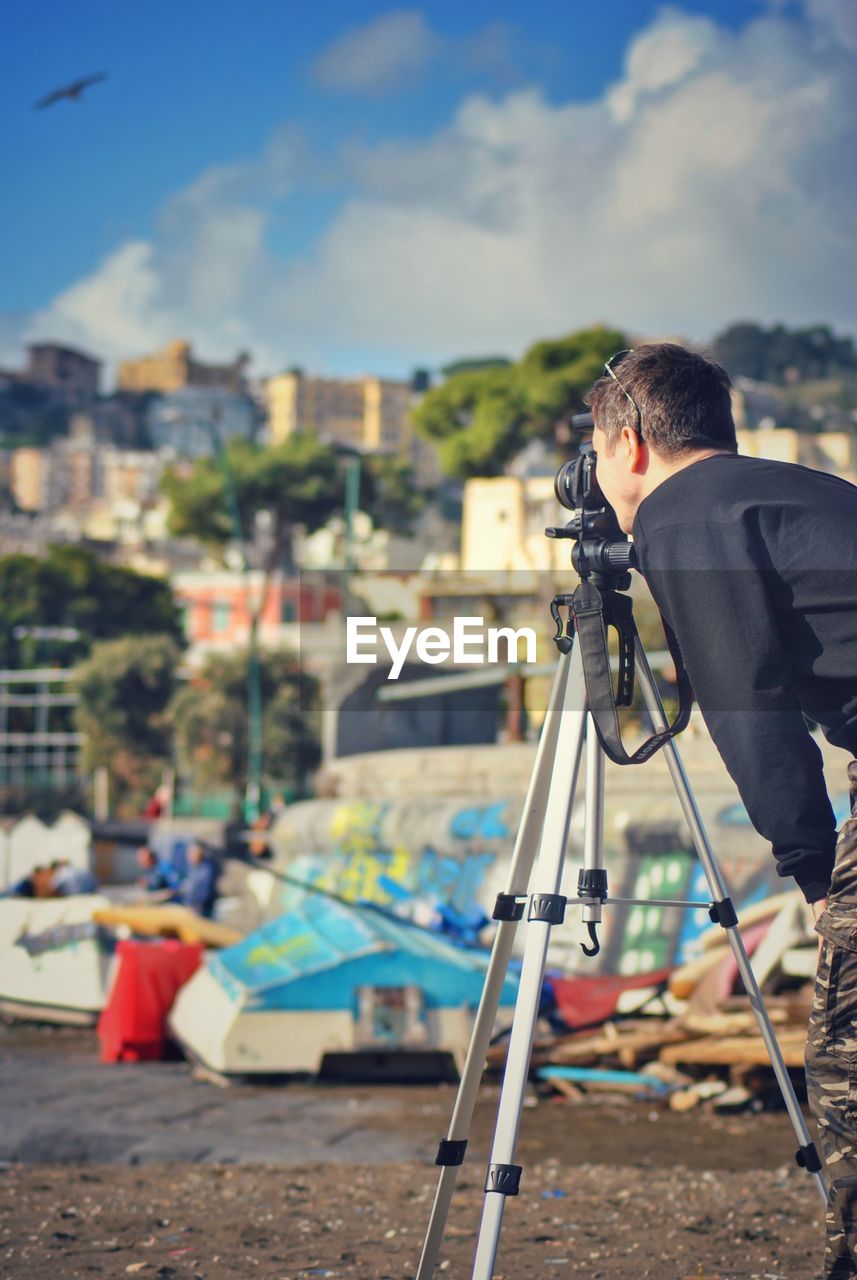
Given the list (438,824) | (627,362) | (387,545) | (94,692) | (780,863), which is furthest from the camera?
(387,545)

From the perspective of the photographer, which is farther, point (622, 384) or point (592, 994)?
point (592, 994)

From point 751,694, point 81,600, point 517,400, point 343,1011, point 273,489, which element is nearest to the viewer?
point 751,694

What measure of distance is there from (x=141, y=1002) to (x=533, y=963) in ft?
23.8

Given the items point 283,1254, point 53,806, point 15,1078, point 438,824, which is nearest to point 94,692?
point 53,806

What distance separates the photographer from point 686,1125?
770cm

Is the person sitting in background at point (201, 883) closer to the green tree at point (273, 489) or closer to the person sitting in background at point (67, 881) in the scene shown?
the person sitting in background at point (67, 881)

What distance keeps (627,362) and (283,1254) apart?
325 centimetres

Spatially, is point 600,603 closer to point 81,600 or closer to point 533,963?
point 533,963

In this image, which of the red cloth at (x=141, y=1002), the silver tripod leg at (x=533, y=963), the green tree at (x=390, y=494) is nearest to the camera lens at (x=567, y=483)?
the silver tripod leg at (x=533, y=963)

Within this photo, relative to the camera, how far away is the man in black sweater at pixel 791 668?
2594 millimetres

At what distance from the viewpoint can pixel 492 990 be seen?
3480 millimetres

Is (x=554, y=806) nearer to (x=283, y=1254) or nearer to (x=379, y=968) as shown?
(x=283, y=1254)

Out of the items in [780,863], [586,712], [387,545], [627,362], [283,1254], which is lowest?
[283,1254]

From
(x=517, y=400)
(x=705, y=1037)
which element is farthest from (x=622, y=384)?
(x=517, y=400)
